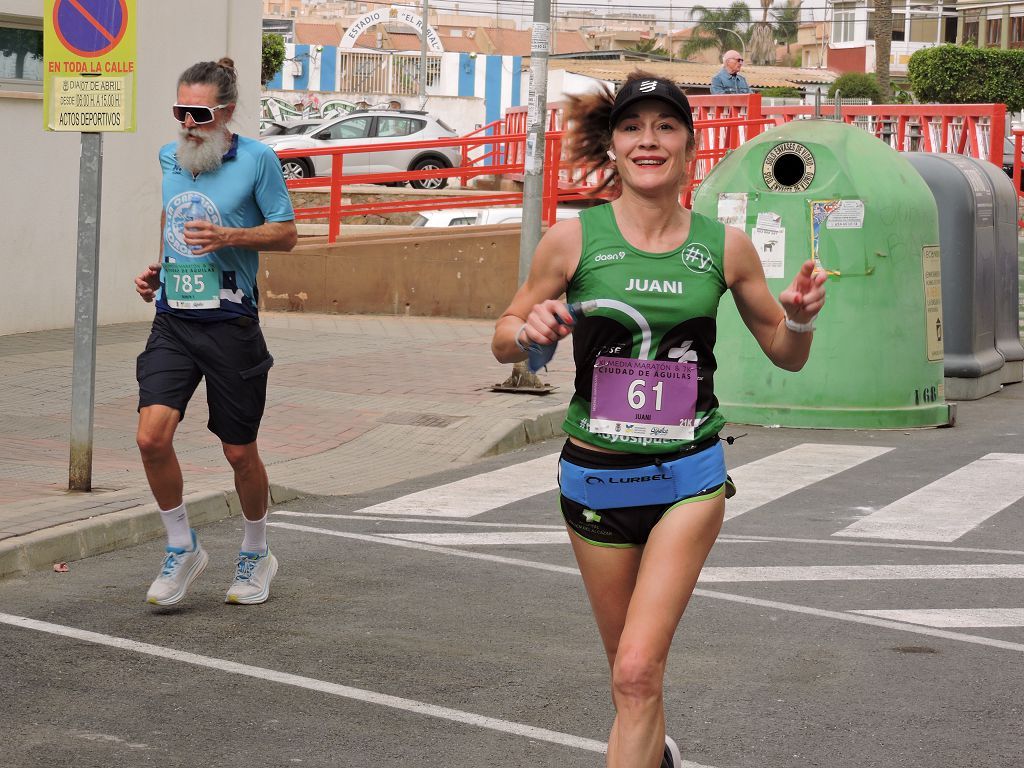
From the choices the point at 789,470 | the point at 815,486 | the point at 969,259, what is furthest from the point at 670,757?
the point at 969,259

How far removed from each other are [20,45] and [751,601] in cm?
1035

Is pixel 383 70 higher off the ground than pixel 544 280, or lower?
higher

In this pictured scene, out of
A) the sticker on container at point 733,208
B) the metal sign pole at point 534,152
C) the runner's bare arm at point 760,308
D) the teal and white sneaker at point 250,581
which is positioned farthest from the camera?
the metal sign pole at point 534,152

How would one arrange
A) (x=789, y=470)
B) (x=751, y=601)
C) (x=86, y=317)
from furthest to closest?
(x=789, y=470) < (x=86, y=317) < (x=751, y=601)

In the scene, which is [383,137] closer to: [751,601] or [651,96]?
[751,601]

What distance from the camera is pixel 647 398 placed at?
3.89 metres

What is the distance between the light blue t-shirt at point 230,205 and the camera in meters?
6.10

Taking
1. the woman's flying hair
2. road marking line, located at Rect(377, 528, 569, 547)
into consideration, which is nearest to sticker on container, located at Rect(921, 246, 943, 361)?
road marking line, located at Rect(377, 528, 569, 547)

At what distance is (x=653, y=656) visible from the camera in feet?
12.1

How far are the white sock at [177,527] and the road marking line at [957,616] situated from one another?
262 cm

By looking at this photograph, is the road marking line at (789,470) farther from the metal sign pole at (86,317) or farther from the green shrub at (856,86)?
the green shrub at (856,86)

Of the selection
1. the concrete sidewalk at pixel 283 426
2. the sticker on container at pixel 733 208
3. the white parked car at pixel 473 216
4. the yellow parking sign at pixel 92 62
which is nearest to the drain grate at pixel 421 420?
the concrete sidewalk at pixel 283 426

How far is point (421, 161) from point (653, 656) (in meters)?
29.5

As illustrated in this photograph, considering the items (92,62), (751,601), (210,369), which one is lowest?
(751,601)
